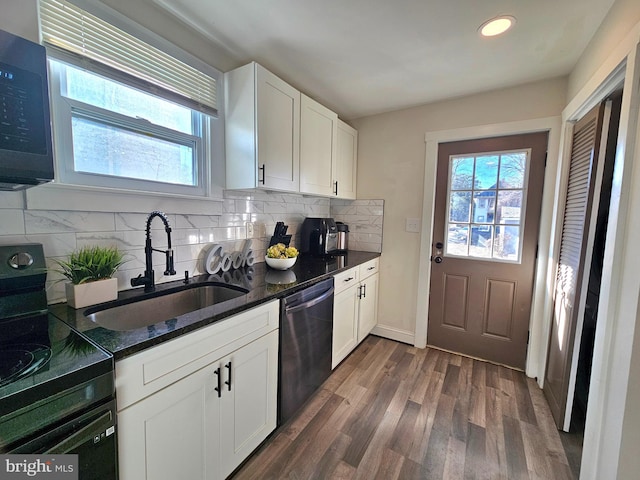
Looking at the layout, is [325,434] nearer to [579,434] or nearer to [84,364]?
[84,364]

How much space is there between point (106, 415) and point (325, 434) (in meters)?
1.24

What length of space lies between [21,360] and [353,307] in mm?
1959

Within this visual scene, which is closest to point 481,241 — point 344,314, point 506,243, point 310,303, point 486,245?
point 486,245

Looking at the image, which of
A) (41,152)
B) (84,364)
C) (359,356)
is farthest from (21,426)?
(359,356)

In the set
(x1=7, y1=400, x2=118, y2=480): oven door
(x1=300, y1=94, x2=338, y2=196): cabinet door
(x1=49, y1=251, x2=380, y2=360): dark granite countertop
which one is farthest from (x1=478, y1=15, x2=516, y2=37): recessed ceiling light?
(x1=7, y1=400, x2=118, y2=480): oven door

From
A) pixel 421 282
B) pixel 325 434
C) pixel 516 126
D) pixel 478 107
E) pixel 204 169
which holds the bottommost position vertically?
pixel 325 434

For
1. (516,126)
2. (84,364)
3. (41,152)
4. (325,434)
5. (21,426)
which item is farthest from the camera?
(516,126)

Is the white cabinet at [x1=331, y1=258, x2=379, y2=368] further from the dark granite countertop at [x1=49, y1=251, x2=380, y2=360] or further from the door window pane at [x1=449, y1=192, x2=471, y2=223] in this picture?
the door window pane at [x1=449, y1=192, x2=471, y2=223]

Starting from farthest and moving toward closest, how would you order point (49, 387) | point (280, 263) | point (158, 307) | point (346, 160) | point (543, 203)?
point (346, 160), point (543, 203), point (280, 263), point (158, 307), point (49, 387)

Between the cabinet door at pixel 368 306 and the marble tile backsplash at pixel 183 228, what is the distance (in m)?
0.41

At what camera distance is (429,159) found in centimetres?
252

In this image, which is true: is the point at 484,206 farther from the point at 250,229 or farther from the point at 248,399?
the point at 248,399

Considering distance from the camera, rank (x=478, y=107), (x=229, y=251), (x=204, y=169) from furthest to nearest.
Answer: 1. (x=478, y=107)
2. (x=229, y=251)
3. (x=204, y=169)

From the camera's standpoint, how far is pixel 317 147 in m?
2.27
